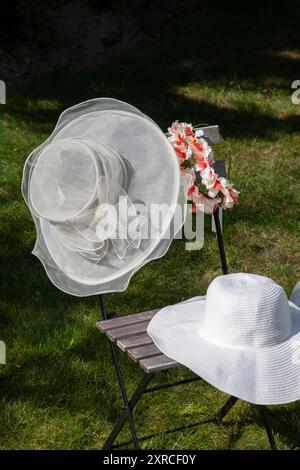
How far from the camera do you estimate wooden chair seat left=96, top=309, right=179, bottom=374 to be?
11.4 feet

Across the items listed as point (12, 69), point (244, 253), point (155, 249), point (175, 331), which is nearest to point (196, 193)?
point (155, 249)

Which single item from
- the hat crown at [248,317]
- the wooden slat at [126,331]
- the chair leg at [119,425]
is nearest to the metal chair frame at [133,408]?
the chair leg at [119,425]

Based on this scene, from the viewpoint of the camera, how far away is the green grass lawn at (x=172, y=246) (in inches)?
170

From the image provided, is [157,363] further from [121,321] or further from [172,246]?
[172,246]

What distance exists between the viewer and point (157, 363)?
3.47 metres

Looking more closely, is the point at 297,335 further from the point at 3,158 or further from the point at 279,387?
the point at 3,158

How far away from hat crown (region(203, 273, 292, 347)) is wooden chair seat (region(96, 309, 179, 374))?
226mm

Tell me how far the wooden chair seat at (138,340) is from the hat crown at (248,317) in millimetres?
226

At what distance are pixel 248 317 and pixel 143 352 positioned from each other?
44 centimetres

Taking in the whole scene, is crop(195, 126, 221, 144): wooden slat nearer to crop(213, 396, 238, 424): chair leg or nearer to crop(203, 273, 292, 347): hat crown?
crop(203, 273, 292, 347): hat crown

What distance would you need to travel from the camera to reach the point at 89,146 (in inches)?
150

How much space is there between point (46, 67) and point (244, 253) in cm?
358

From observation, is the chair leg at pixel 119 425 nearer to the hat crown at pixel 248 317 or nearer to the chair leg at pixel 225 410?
the hat crown at pixel 248 317

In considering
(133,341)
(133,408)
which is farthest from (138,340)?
(133,408)
